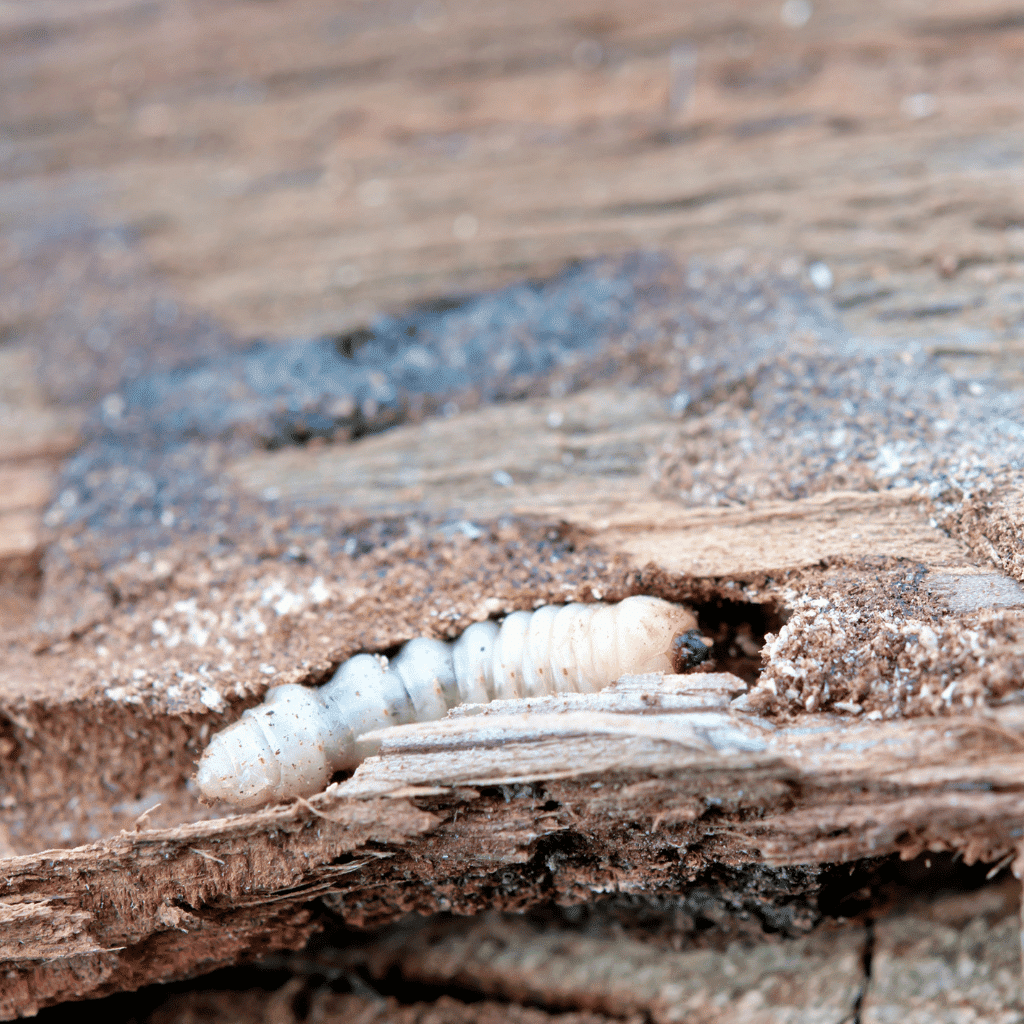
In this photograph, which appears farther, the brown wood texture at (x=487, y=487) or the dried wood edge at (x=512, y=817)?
the brown wood texture at (x=487, y=487)

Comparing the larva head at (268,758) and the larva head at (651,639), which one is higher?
the larva head at (651,639)

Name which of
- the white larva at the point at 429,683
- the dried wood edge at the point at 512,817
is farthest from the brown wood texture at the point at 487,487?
the white larva at the point at 429,683

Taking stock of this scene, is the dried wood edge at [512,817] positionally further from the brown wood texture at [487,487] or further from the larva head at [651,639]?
the larva head at [651,639]

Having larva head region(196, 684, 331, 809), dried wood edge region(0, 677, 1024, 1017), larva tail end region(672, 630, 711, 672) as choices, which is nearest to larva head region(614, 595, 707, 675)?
larva tail end region(672, 630, 711, 672)

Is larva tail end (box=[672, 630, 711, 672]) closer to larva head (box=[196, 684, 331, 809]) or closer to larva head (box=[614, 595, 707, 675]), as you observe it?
larva head (box=[614, 595, 707, 675])

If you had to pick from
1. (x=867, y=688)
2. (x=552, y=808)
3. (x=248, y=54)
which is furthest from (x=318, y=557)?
(x=248, y=54)

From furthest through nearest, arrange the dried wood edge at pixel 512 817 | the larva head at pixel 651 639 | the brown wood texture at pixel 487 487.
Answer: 1. the larva head at pixel 651 639
2. the brown wood texture at pixel 487 487
3. the dried wood edge at pixel 512 817
